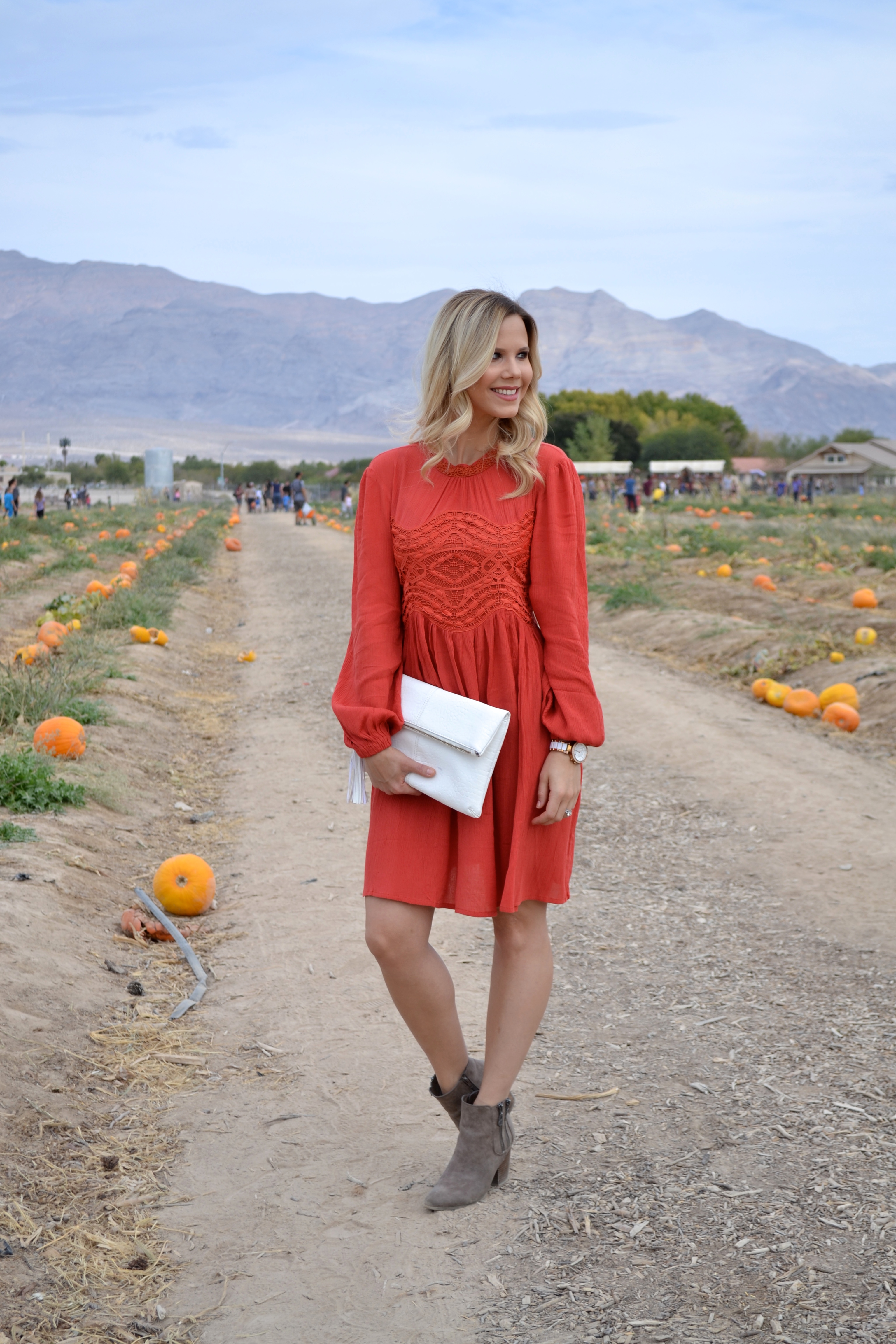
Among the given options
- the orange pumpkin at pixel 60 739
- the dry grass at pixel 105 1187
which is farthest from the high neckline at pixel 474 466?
the orange pumpkin at pixel 60 739

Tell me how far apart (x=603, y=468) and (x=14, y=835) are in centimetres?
7306

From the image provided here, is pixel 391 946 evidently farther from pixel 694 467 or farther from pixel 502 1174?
pixel 694 467

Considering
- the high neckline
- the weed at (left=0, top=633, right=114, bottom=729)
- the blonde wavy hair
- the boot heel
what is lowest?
the boot heel

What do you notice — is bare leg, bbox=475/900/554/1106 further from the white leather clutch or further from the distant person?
the distant person

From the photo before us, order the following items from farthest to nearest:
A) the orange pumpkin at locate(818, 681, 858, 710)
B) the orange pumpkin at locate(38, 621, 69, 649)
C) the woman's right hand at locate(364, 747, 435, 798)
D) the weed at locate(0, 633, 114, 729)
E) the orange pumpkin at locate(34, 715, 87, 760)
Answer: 1. the orange pumpkin at locate(38, 621, 69, 649)
2. the orange pumpkin at locate(818, 681, 858, 710)
3. the weed at locate(0, 633, 114, 729)
4. the orange pumpkin at locate(34, 715, 87, 760)
5. the woman's right hand at locate(364, 747, 435, 798)

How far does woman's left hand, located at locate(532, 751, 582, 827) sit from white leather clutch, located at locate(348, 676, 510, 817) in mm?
126

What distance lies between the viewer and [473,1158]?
2.85 meters

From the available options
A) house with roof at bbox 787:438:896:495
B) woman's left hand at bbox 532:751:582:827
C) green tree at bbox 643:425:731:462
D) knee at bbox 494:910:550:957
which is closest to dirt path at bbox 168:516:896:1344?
knee at bbox 494:910:550:957

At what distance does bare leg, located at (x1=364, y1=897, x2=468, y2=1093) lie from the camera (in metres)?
2.68

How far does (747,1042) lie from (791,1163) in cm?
78

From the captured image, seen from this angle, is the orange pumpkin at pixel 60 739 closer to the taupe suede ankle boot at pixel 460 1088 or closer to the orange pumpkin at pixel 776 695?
the taupe suede ankle boot at pixel 460 1088

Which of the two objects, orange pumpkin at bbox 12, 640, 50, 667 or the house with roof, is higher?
the house with roof

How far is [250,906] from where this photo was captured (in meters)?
5.06

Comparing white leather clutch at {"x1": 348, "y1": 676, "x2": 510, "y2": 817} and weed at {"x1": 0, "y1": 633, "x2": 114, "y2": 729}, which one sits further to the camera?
weed at {"x1": 0, "y1": 633, "x2": 114, "y2": 729}
